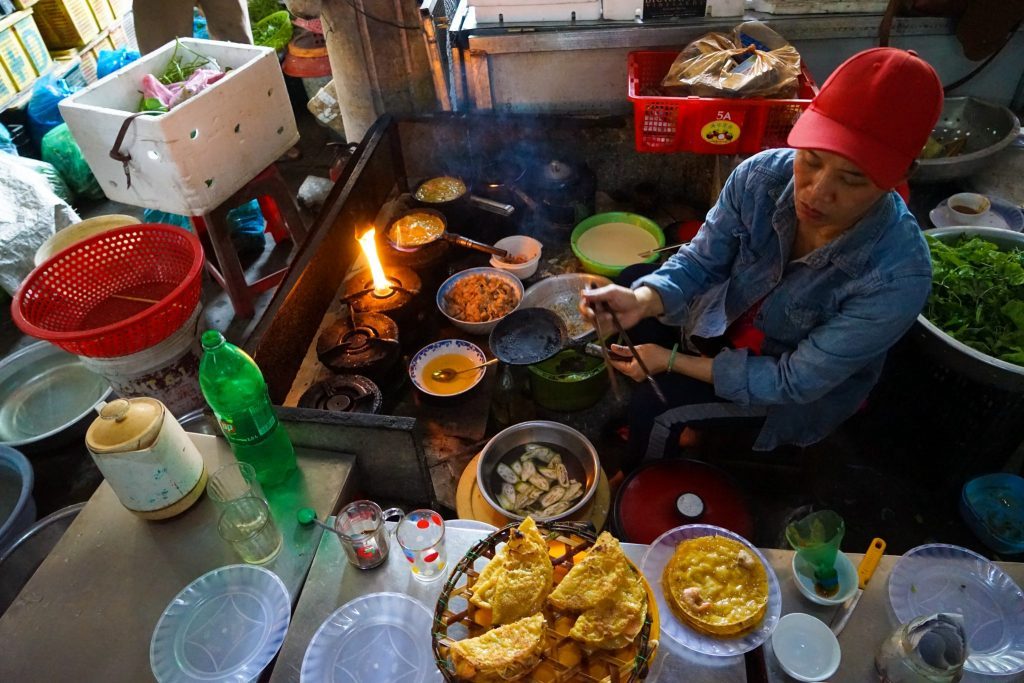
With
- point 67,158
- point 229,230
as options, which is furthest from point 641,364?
point 67,158

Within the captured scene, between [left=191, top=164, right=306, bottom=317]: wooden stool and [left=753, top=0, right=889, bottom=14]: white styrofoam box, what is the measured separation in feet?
11.4

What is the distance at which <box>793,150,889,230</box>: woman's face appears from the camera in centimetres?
200

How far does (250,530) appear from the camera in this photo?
2.17m

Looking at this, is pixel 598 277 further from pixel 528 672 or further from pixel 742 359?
pixel 528 672

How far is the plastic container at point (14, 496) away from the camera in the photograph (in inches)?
127

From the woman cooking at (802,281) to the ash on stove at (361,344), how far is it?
125cm

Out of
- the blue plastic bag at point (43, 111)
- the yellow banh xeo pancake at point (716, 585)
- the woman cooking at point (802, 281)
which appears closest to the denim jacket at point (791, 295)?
the woman cooking at point (802, 281)

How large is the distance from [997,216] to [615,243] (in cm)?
227

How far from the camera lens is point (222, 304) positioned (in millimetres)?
5023

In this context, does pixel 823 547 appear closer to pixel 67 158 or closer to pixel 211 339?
pixel 211 339

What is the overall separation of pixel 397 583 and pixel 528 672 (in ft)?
2.20

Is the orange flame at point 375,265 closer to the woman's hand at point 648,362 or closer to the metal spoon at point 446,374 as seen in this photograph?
the metal spoon at point 446,374

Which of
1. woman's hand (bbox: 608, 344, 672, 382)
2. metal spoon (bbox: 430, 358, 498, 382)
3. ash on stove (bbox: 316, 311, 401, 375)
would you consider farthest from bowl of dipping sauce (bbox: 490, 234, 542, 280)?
woman's hand (bbox: 608, 344, 672, 382)

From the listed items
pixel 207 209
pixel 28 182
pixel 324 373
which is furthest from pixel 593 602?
pixel 28 182
